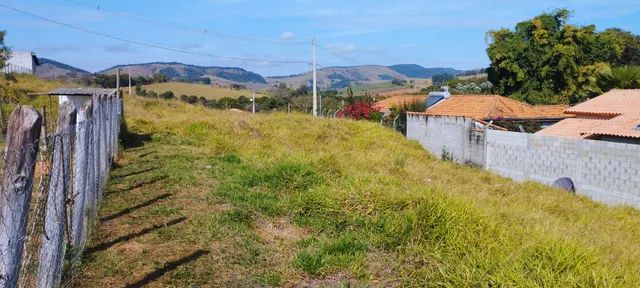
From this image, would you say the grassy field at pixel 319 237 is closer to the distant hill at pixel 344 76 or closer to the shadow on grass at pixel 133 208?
the shadow on grass at pixel 133 208

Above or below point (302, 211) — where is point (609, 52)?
above

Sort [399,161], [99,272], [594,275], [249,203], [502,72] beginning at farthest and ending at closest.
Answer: [502,72] < [399,161] < [249,203] < [99,272] < [594,275]

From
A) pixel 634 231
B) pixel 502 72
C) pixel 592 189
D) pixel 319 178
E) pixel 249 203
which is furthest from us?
pixel 502 72

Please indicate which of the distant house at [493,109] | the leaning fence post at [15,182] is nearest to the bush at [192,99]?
the distant house at [493,109]

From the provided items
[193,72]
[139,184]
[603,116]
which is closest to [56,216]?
[139,184]

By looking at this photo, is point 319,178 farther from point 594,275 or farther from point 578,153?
point 578,153

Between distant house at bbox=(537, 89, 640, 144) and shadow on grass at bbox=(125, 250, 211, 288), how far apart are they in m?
14.3

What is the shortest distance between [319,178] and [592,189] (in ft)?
31.7

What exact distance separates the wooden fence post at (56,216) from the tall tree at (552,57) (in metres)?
34.8

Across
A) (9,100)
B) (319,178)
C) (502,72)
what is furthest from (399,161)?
(502,72)

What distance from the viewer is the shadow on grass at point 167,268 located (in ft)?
13.0

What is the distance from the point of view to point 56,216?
128 inches

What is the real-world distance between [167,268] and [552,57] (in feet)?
113

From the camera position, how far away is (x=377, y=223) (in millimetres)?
5395
